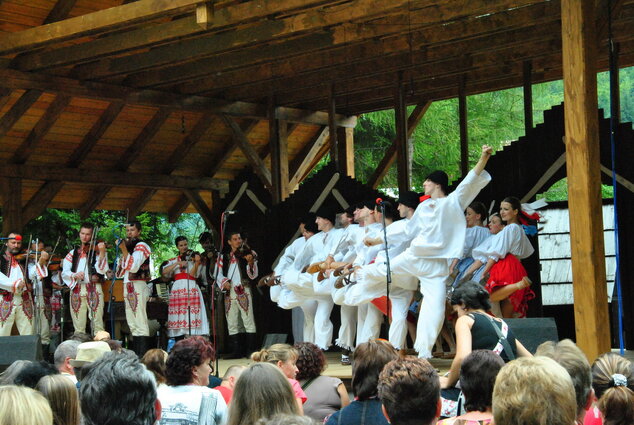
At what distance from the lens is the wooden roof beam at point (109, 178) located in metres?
13.8

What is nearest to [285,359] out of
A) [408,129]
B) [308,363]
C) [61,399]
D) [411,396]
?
[308,363]

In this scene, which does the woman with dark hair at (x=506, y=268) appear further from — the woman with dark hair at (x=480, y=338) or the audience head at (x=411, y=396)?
the audience head at (x=411, y=396)

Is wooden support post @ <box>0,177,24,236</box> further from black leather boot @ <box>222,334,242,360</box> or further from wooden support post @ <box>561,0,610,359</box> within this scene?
wooden support post @ <box>561,0,610,359</box>

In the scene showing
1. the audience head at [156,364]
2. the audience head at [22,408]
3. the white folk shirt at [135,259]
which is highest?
the white folk shirt at [135,259]

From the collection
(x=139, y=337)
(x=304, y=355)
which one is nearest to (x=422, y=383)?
(x=304, y=355)

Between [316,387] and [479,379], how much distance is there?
136cm

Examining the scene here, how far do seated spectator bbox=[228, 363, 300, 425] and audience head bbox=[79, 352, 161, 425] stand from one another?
0.44 m

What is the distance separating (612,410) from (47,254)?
9.05 meters

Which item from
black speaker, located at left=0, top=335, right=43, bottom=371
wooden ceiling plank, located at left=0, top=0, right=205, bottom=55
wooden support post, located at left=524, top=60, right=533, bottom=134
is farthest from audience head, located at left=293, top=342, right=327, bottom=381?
wooden support post, located at left=524, top=60, right=533, bottom=134

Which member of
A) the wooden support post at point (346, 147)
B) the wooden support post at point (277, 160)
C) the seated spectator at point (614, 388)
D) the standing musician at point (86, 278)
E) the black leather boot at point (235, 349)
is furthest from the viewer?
the wooden support post at point (346, 147)

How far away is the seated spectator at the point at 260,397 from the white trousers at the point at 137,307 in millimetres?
7898

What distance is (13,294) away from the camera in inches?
437

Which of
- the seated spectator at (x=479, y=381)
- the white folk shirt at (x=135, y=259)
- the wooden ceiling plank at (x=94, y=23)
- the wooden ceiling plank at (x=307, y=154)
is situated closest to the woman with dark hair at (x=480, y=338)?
the seated spectator at (x=479, y=381)

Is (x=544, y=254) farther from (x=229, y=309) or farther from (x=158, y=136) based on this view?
(x=158, y=136)
